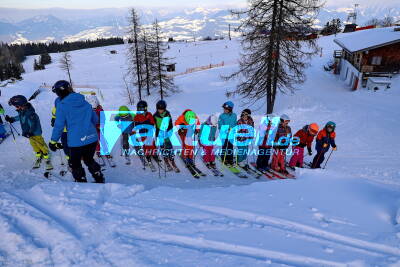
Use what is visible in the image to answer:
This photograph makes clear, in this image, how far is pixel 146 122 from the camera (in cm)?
770

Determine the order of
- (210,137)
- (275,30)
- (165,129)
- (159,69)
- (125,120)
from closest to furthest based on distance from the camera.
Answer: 1. (165,129)
2. (210,137)
3. (125,120)
4. (275,30)
5. (159,69)

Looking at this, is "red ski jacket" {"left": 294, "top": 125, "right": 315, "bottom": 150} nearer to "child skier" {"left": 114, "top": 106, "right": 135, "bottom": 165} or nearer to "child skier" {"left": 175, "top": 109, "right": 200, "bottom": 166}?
"child skier" {"left": 175, "top": 109, "right": 200, "bottom": 166}

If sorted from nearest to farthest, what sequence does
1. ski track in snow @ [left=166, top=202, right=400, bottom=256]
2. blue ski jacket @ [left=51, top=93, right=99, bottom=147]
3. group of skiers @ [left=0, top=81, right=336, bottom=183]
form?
ski track in snow @ [left=166, top=202, right=400, bottom=256] → blue ski jacket @ [left=51, top=93, right=99, bottom=147] → group of skiers @ [left=0, top=81, right=336, bottom=183]

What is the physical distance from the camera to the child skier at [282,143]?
7547 mm

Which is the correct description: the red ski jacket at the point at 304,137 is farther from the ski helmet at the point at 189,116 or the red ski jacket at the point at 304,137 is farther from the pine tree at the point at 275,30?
the pine tree at the point at 275,30

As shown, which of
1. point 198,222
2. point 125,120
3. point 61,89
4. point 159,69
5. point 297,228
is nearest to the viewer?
point 297,228

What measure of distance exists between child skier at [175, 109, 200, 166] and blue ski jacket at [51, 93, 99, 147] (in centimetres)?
281

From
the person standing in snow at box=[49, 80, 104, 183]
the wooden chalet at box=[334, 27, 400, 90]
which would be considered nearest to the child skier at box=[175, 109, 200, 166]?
the person standing in snow at box=[49, 80, 104, 183]

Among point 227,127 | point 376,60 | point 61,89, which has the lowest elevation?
point 227,127

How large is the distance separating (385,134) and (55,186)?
43.8 feet

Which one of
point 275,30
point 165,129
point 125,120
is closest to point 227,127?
point 165,129

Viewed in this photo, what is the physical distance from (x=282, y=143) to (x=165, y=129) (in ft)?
11.6

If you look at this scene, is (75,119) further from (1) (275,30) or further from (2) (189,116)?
(1) (275,30)

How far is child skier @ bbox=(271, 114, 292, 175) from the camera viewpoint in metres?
7.55
